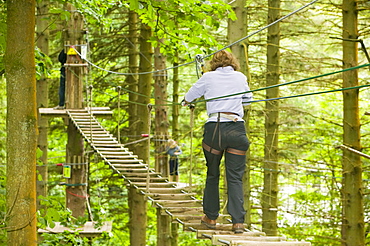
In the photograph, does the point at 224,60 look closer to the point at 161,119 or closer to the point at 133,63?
the point at 161,119

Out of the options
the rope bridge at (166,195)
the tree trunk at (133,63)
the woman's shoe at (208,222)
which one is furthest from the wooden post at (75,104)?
the woman's shoe at (208,222)

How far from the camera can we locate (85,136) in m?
7.84

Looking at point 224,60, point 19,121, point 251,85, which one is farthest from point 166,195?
point 251,85

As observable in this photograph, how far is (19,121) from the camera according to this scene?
3600 mm

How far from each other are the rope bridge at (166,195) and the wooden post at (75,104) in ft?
1.30

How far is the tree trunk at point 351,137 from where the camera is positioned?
7176mm

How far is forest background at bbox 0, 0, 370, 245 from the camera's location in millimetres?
5594

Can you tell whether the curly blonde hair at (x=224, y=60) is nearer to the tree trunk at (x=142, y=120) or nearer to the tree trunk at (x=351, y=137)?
the tree trunk at (x=351, y=137)

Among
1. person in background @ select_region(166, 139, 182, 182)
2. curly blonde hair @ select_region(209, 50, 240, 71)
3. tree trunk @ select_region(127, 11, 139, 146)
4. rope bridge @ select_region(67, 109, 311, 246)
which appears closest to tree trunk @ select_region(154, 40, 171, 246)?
person in background @ select_region(166, 139, 182, 182)

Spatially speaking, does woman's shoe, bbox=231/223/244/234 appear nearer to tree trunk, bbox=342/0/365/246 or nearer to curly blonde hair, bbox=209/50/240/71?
curly blonde hair, bbox=209/50/240/71

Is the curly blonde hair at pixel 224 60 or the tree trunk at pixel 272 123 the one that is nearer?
the curly blonde hair at pixel 224 60

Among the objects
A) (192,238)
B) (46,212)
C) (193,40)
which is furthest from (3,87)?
(46,212)

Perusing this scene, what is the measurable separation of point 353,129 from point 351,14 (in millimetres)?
1463

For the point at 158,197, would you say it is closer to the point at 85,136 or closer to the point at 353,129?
the point at 85,136
